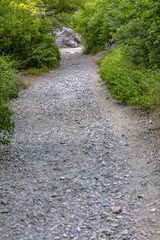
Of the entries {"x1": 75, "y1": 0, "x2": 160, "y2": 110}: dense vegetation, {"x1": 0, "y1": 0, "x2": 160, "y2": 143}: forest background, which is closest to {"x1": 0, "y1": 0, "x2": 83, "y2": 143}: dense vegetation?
{"x1": 0, "y1": 0, "x2": 160, "y2": 143}: forest background

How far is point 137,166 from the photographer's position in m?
5.39

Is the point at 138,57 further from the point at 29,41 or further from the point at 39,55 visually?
the point at 29,41

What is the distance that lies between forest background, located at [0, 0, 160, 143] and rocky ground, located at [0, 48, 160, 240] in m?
0.69

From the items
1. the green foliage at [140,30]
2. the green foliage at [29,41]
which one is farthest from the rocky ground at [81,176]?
the green foliage at [29,41]

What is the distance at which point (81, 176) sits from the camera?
511 cm

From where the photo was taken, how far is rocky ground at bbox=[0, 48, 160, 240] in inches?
143

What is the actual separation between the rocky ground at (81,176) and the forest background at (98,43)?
2.27ft

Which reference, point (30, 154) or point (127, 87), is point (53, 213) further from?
point (127, 87)

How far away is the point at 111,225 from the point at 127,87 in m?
5.77

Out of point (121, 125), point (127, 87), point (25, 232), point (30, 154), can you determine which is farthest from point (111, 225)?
point (127, 87)

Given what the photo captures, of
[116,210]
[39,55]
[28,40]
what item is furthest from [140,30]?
[39,55]

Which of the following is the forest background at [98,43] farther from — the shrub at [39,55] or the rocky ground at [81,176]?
the rocky ground at [81,176]

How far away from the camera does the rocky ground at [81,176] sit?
3.64 m

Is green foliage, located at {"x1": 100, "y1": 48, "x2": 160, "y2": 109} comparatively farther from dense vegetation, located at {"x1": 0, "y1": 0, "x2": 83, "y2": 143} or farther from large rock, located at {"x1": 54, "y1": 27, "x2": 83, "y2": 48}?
large rock, located at {"x1": 54, "y1": 27, "x2": 83, "y2": 48}
